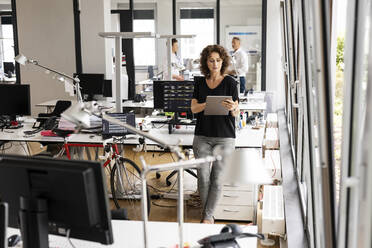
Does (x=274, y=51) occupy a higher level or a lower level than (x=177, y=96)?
higher

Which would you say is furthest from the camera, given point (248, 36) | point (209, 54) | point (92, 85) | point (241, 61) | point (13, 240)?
point (248, 36)

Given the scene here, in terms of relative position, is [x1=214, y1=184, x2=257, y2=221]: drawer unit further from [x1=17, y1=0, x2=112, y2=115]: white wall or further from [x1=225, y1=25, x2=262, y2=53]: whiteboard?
[x1=225, y1=25, x2=262, y2=53]: whiteboard

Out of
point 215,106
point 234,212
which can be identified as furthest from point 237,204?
point 215,106

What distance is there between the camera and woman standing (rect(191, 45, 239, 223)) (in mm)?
3945

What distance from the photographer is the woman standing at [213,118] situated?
3.95 metres

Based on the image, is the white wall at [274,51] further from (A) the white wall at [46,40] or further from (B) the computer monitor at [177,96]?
(B) the computer monitor at [177,96]

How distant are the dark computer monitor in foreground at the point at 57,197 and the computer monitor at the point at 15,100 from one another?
3743 millimetres

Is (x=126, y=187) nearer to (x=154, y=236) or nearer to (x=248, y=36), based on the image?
(x=154, y=236)

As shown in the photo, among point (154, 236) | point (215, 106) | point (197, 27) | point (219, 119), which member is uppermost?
point (197, 27)

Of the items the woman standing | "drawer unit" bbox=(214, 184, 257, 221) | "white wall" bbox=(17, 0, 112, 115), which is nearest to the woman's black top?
the woman standing

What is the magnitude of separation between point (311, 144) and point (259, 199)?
2.43 metres

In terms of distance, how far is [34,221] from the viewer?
1.90 meters

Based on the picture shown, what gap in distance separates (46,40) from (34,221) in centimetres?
752

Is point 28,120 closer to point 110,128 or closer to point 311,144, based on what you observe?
point 110,128
